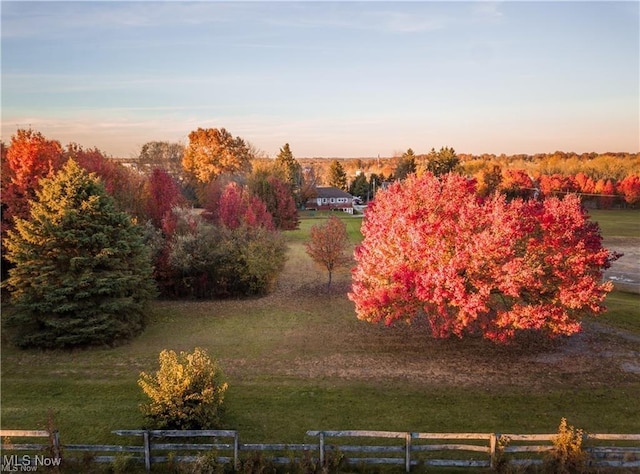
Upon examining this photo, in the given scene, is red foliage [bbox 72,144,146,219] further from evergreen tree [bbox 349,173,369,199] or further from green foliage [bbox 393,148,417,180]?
evergreen tree [bbox 349,173,369,199]

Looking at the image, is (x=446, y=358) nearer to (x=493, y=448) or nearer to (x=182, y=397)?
(x=493, y=448)

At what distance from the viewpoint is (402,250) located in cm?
1906

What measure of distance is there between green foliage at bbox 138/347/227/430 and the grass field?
1.12m

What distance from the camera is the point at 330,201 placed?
96.1 metres

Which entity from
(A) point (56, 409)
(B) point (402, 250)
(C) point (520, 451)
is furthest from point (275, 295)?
(C) point (520, 451)

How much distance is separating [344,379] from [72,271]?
1470cm

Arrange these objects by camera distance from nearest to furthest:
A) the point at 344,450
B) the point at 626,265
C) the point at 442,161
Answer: the point at 344,450 → the point at 626,265 → the point at 442,161

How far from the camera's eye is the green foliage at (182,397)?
13.8 meters

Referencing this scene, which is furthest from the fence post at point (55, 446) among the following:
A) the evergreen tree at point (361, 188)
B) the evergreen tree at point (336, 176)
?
the evergreen tree at point (361, 188)

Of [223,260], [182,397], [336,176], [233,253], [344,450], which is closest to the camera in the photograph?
[344,450]

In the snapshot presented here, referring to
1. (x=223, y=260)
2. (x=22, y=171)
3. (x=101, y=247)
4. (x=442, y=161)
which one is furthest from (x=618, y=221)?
(x=22, y=171)

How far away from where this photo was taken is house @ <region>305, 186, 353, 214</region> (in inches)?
3696

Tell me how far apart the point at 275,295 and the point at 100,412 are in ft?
59.6

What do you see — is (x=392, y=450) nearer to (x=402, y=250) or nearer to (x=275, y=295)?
(x=402, y=250)
